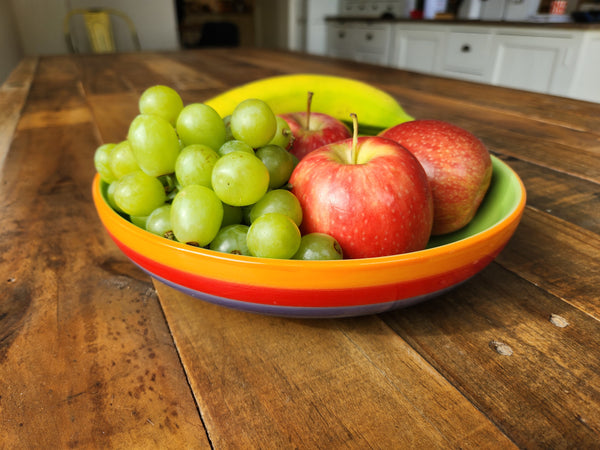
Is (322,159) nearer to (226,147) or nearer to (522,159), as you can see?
(226,147)

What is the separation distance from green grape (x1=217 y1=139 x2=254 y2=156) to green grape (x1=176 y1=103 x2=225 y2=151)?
2 centimetres

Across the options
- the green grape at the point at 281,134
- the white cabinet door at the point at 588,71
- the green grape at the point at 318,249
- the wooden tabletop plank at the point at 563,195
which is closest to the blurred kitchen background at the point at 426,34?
the white cabinet door at the point at 588,71

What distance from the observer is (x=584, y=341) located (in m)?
0.35

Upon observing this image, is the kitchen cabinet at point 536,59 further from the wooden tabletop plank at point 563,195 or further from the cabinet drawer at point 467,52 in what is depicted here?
the wooden tabletop plank at point 563,195

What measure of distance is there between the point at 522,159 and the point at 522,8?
3.21m

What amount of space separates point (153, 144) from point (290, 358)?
225 millimetres

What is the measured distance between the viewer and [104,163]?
462mm

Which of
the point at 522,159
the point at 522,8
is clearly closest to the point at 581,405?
the point at 522,159

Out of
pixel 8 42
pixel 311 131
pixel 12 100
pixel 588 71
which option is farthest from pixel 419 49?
pixel 8 42

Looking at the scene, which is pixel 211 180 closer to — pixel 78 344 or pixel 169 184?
pixel 169 184

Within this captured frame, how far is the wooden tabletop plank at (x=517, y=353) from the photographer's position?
28 centimetres

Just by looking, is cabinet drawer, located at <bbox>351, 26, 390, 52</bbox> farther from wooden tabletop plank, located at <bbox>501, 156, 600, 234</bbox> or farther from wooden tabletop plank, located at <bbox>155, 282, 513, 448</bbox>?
wooden tabletop plank, located at <bbox>155, 282, 513, 448</bbox>

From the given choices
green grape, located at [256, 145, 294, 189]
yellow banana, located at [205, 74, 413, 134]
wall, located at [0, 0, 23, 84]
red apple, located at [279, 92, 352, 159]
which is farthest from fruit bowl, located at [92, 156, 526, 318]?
wall, located at [0, 0, 23, 84]

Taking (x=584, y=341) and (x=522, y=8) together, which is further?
(x=522, y=8)
